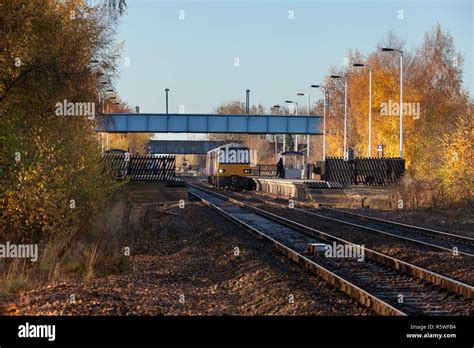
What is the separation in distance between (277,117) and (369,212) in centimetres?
5920

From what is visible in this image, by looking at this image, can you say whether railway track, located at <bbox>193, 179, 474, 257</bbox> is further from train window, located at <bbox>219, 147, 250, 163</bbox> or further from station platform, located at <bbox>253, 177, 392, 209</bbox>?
train window, located at <bbox>219, 147, 250, 163</bbox>

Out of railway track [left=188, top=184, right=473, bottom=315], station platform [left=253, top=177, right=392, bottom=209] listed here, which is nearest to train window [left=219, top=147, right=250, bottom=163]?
station platform [left=253, top=177, right=392, bottom=209]

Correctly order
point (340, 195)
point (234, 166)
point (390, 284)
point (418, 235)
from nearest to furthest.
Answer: point (390, 284)
point (418, 235)
point (340, 195)
point (234, 166)

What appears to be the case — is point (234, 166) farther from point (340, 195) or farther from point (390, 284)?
point (390, 284)

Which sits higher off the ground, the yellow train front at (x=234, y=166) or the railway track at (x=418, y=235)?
the yellow train front at (x=234, y=166)

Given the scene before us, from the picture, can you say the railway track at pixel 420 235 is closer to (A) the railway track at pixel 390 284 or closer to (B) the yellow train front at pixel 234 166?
(A) the railway track at pixel 390 284

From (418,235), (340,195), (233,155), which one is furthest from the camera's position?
(233,155)

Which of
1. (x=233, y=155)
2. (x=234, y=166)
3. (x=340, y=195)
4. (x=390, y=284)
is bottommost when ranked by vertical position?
(x=390, y=284)

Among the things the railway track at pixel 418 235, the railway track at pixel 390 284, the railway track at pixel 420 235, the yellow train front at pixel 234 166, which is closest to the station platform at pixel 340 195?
the railway track at pixel 418 235

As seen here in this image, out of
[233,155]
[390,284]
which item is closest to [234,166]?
[233,155]
